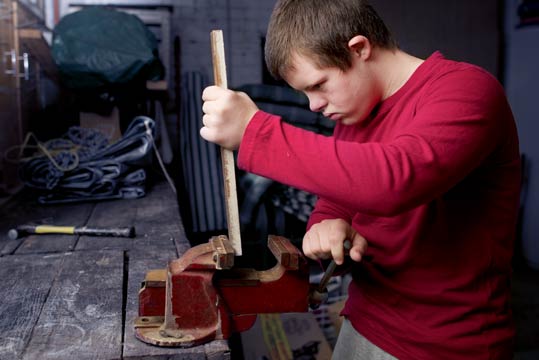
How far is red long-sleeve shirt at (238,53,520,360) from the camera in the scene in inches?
33.7

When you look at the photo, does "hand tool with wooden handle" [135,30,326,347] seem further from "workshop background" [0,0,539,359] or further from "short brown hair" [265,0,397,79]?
"workshop background" [0,0,539,359]

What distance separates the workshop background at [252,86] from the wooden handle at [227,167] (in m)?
2.61

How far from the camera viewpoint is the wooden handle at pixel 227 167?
985 mm

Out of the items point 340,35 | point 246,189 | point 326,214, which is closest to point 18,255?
point 326,214

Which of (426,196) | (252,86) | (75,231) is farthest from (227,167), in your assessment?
(252,86)

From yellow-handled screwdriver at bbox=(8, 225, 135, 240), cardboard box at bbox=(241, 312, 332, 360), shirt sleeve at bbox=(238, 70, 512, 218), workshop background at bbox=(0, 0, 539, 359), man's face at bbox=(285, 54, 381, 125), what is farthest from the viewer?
workshop background at bbox=(0, 0, 539, 359)

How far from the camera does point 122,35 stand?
3.47m

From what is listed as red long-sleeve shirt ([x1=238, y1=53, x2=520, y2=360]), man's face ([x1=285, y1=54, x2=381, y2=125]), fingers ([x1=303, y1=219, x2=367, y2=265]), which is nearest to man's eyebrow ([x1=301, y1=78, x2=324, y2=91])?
man's face ([x1=285, y1=54, x2=381, y2=125])

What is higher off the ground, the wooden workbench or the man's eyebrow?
the man's eyebrow

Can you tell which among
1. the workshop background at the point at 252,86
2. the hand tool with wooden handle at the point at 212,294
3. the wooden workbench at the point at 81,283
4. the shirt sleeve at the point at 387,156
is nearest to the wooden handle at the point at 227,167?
the hand tool with wooden handle at the point at 212,294

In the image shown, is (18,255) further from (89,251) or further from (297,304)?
(297,304)

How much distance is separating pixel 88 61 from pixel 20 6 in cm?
56

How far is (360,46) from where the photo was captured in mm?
1101

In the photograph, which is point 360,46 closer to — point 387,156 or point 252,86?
point 387,156
